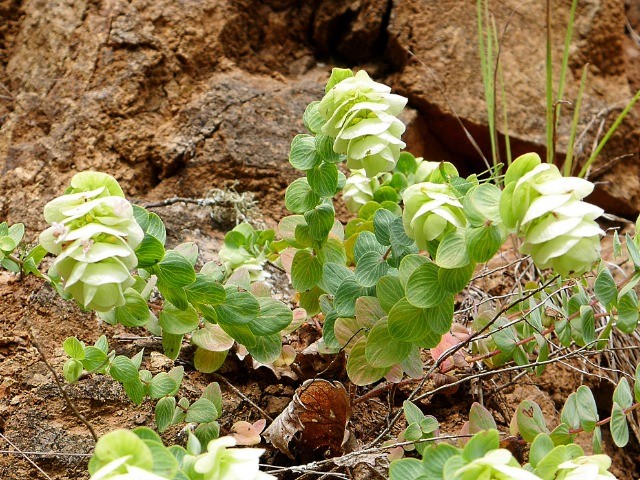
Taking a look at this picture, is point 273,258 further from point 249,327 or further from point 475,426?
point 475,426

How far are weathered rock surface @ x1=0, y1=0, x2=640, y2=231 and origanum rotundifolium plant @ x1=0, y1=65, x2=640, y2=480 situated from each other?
580 mm

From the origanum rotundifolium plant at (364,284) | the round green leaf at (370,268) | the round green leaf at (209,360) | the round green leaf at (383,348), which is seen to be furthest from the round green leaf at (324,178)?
the round green leaf at (209,360)

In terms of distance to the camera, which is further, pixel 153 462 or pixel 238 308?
pixel 238 308

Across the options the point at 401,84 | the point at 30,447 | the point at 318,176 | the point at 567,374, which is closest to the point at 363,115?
the point at 318,176

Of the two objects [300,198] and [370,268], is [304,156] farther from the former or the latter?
[370,268]

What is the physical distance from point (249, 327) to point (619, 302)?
0.51 meters

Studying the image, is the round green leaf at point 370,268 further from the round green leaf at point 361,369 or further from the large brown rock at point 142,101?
the large brown rock at point 142,101

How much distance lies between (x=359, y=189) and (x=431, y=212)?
60 cm

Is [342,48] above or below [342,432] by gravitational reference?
above

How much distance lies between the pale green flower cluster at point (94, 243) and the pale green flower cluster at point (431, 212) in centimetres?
33

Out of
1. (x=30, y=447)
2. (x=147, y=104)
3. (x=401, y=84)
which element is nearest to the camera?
(x=30, y=447)

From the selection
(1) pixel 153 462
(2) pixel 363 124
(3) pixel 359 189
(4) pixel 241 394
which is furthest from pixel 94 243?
(3) pixel 359 189

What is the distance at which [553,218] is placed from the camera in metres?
0.74

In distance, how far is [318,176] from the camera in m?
1.04
